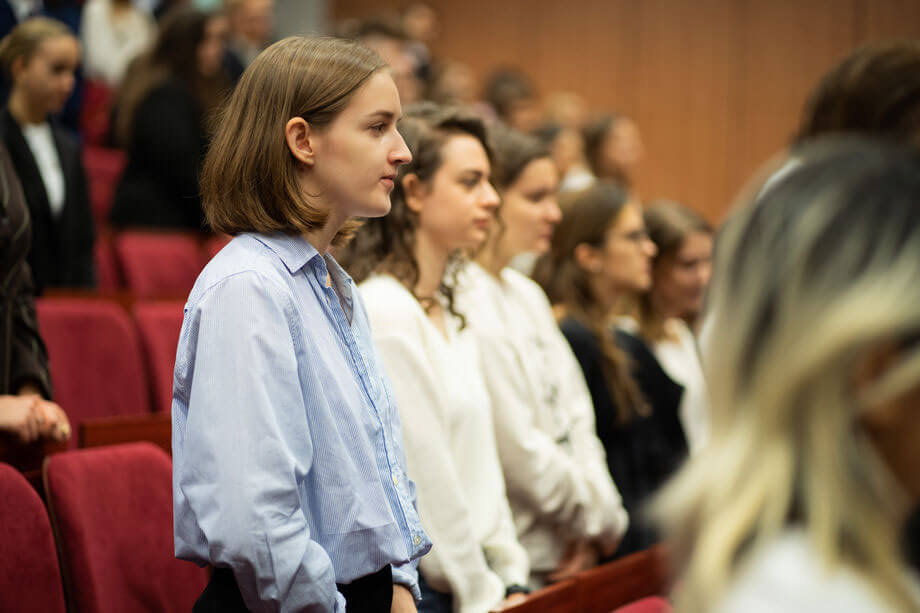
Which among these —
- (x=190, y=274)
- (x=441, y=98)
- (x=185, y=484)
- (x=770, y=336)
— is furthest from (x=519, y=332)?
(x=441, y=98)

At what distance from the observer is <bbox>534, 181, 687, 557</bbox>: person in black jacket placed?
7.03ft

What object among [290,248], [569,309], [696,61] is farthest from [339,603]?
[696,61]

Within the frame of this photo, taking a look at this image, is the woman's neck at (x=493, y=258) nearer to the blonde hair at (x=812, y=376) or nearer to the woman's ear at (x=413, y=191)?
the woman's ear at (x=413, y=191)

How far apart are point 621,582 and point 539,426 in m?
0.42

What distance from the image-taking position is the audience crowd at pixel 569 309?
54 cm

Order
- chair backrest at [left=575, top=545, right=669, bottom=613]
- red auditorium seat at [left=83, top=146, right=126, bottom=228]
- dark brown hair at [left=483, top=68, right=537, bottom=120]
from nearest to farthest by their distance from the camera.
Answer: chair backrest at [left=575, top=545, right=669, bottom=613]
red auditorium seat at [left=83, top=146, right=126, bottom=228]
dark brown hair at [left=483, top=68, right=537, bottom=120]

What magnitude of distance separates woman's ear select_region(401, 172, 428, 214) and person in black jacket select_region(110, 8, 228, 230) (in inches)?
69.9

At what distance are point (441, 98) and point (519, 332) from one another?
2709 mm

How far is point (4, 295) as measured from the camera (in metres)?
1.45

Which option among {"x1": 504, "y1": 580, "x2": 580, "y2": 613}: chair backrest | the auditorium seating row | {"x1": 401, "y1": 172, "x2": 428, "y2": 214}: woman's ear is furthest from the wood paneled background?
the auditorium seating row

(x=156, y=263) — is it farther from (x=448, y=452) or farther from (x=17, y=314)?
(x=448, y=452)

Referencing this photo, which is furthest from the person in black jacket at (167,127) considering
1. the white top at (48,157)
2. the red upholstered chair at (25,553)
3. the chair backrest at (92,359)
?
the red upholstered chair at (25,553)

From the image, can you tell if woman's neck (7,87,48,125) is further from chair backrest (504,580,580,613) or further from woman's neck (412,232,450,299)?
chair backrest (504,580,580,613)

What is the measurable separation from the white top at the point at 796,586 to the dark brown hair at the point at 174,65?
10.3 feet
